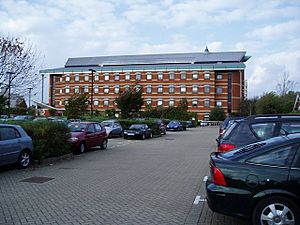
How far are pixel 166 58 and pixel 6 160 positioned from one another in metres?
96.7

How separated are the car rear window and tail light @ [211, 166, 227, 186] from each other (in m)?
2.78

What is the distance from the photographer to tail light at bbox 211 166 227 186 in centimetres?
545

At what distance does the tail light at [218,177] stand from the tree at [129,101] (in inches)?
1533

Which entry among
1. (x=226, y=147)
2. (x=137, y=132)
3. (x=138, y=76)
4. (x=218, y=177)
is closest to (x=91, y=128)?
(x=137, y=132)

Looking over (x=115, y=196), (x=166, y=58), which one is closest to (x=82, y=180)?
(x=115, y=196)

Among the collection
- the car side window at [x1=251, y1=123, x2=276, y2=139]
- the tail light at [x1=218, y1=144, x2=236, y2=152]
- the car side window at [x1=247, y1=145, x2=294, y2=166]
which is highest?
the car side window at [x1=251, y1=123, x2=276, y2=139]

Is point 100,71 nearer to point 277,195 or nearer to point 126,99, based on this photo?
point 126,99

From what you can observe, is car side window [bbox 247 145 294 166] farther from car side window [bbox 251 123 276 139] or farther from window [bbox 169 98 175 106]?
window [bbox 169 98 175 106]

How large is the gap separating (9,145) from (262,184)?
8526 mm

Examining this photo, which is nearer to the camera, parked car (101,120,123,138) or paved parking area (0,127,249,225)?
paved parking area (0,127,249,225)

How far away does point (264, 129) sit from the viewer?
8.16 m

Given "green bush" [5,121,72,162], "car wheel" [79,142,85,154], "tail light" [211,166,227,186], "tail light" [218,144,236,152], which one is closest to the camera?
"tail light" [211,166,227,186]

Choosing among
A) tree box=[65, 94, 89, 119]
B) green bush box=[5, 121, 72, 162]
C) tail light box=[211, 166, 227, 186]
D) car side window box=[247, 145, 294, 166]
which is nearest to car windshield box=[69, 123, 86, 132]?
green bush box=[5, 121, 72, 162]

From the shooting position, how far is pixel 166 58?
348 feet
